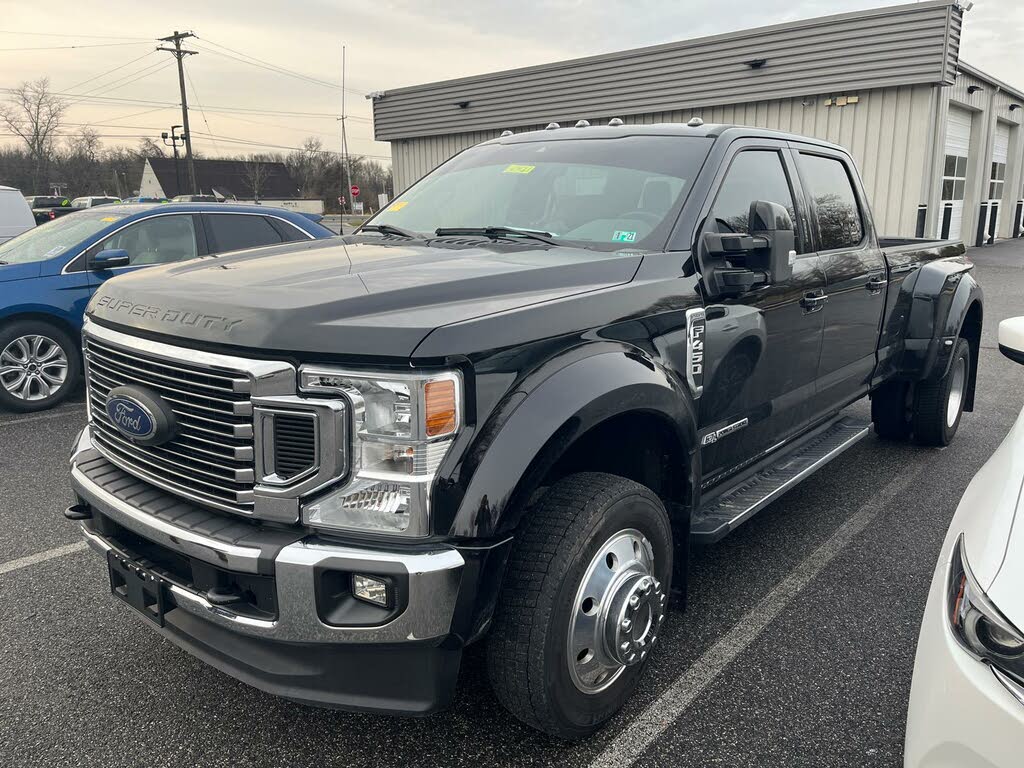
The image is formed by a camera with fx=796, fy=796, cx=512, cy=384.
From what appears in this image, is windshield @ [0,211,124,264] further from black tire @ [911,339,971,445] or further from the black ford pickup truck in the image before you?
black tire @ [911,339,971,445]

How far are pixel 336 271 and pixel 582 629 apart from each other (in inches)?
53.2

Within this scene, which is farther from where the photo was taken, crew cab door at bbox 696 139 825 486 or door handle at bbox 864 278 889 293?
door handle at bbox 864 278 889 293

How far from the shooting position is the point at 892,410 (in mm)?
5492

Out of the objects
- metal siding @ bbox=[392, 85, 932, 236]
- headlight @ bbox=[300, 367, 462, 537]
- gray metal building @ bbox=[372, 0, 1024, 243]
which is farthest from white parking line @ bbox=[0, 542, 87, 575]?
gray metal building @ bbox=[372, 0, 1024, 243]

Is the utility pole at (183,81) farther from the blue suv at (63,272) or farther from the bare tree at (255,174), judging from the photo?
the blue suv at (63,272)

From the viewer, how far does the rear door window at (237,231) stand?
750 cm

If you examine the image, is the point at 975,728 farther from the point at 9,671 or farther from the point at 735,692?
the point at 9,671

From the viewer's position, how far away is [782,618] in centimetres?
322

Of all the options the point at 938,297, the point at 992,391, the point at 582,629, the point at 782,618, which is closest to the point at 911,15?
the point at 992,391

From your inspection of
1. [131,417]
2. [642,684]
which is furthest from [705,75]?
[131,417]

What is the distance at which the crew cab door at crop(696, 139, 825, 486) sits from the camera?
118 inches

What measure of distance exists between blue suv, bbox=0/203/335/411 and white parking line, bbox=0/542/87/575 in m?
3.29

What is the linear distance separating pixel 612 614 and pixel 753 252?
1.51 m

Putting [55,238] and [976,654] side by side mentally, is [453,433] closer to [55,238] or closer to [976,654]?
[976,654]
